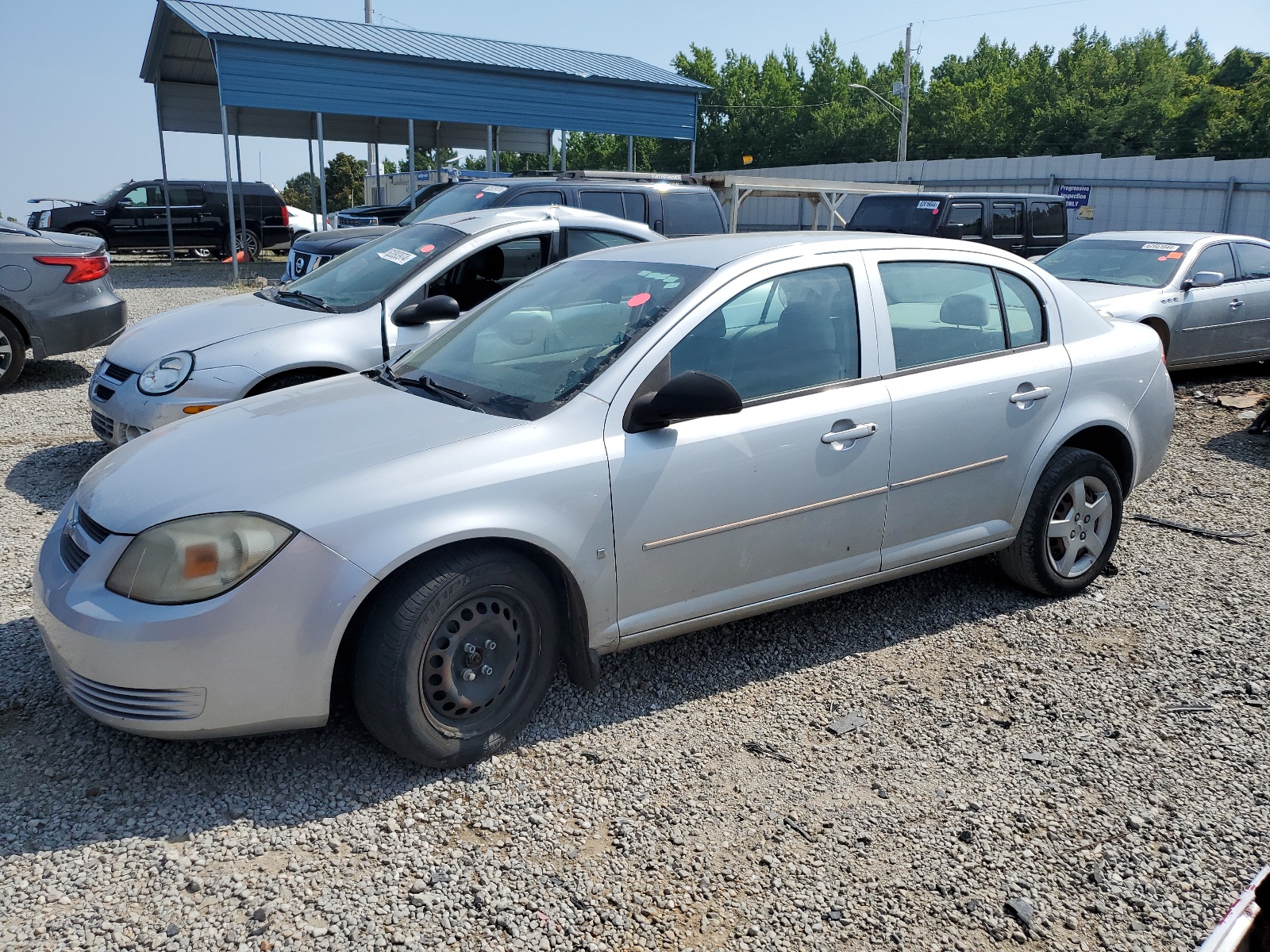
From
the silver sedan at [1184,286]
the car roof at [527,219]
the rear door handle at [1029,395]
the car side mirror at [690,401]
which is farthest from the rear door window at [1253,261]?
the car side mirror at [690,401]

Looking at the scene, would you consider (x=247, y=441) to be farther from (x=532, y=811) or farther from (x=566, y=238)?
(x=566, y=238)

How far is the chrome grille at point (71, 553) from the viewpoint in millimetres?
3150

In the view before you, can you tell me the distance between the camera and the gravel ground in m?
2.66

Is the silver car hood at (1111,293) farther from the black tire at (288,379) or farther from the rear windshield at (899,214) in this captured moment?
the black tire at (288,379)

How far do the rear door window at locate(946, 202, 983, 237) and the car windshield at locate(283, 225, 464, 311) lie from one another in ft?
32.4

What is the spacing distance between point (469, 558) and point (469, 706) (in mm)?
505

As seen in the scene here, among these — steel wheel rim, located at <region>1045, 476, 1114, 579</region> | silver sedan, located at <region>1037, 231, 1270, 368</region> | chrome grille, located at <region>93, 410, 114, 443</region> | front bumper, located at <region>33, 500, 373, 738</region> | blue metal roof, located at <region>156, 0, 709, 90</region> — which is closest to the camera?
front bumper, located at <region>33, 500, 373, 738</region>

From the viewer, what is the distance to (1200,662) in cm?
425

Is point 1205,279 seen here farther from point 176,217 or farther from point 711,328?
point 176,217

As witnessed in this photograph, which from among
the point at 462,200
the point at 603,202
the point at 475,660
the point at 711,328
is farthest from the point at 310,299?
the point at 462,200

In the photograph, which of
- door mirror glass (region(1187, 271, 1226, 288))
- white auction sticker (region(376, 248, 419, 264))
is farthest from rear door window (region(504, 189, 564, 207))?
door mirror glass (region(1187, 271, 1226, 288))

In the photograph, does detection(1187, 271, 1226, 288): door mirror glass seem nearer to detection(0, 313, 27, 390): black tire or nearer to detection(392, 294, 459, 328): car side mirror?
detection(392, 294, 459, 328): car side mirror

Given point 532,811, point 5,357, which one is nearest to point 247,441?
point 532,811

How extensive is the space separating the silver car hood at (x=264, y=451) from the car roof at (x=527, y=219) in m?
3.08
